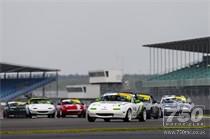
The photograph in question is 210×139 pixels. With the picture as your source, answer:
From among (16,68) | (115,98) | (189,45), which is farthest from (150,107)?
(16,68)

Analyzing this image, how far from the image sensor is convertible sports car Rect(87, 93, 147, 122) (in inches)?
956

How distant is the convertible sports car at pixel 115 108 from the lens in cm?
2428

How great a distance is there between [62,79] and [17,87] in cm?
9425

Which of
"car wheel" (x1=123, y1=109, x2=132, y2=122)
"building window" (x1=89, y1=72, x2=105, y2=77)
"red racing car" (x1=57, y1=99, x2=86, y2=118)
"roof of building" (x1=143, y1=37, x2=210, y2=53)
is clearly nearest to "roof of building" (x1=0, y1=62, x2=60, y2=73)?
"roof of building" (x1=143, y1=37, x2=210, y2=53)

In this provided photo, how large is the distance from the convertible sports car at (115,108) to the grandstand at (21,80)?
5708cm

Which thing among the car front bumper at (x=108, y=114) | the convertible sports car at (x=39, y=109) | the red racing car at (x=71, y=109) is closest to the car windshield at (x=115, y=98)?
the car front bumper at (x=108, y=114)

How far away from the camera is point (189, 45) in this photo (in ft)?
234

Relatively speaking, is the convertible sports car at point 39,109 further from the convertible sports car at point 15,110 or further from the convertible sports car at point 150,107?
the convertible sports car at point 150,107

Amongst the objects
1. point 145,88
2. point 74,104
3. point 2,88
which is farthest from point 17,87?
point 74,104

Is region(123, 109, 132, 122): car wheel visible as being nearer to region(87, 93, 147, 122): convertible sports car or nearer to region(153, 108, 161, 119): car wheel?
region(87, 93, 147, 122): convertible sports car

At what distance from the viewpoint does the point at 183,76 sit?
67875 mm

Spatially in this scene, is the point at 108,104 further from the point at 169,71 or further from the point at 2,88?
the point at 2,88

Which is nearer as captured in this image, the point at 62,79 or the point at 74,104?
the point at 74,104

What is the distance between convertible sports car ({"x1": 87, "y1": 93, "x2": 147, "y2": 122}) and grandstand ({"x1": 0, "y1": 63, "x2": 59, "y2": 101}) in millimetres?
57082
